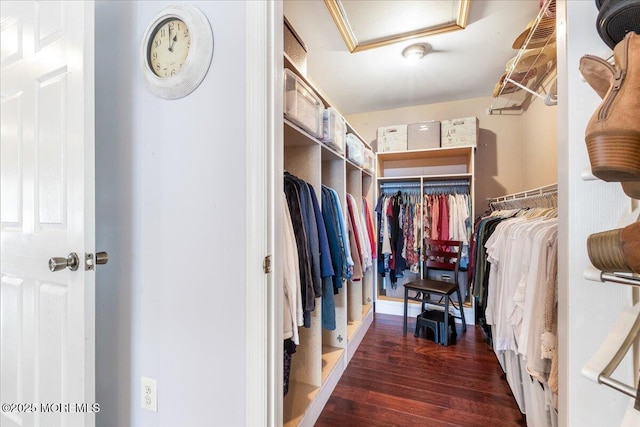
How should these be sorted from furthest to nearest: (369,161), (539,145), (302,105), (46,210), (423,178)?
(423,178) < (369,161) < (539,145) < (302,105) < (46,210)

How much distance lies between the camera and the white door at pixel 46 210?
94 centimetres

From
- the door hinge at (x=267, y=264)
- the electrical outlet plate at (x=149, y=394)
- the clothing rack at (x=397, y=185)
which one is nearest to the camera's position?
the door hinge at (x=267, y=264)

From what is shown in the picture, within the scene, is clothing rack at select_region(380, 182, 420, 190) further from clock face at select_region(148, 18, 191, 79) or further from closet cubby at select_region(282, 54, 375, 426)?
clock face at select_region(148, 18, 191, 79)

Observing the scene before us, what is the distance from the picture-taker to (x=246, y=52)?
2.96ft

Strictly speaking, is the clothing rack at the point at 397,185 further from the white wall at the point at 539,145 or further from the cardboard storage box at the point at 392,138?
the white wall at the point at 539,145

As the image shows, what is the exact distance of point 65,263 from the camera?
0.92m

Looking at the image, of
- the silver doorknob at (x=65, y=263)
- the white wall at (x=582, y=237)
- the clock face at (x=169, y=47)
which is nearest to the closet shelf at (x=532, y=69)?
the white wall at (x=582, y=237)

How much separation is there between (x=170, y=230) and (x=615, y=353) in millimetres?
1227

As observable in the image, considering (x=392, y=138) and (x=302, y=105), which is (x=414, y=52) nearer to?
(x=392, y=138)

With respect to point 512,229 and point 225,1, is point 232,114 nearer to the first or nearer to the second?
point 225,1

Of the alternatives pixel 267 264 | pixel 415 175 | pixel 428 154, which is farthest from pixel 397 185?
pixel 267 264

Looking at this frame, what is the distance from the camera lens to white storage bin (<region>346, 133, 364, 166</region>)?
2291mm

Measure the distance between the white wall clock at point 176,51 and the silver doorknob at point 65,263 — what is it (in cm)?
65

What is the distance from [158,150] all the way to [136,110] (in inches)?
8.2
